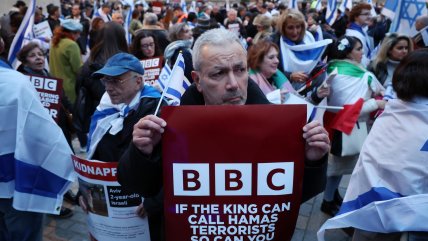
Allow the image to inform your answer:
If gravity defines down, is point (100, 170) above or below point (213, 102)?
below

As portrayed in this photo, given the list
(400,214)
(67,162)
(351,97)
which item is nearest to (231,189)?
(400,214)

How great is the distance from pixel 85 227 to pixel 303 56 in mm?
3189

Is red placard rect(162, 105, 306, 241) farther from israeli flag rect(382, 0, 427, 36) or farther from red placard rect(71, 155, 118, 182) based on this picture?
israeli flag rect(382, 0, 427, 36)

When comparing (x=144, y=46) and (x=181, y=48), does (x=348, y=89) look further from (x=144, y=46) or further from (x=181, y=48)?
(x=144, y=46)

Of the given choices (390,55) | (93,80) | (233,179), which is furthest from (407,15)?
(233,179)

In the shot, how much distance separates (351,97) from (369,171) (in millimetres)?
1771

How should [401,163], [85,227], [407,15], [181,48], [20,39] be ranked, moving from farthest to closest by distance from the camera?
[407,15]
[181,48]
[20,39]
[85,227]
[401,163]

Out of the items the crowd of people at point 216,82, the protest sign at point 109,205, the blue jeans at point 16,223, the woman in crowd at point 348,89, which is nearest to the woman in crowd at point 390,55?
the crowd of people at point 216,82

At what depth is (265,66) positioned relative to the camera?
390cm

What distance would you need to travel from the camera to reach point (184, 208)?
165cm

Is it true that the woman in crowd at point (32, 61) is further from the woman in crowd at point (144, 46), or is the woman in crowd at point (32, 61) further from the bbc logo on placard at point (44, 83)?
the woman in crowd at point (144, 46)

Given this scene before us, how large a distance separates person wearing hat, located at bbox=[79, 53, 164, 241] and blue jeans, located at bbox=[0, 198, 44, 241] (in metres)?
0.43

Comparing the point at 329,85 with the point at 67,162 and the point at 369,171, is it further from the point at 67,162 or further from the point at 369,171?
the point at 67,162

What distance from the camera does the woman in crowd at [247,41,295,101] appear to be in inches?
153
